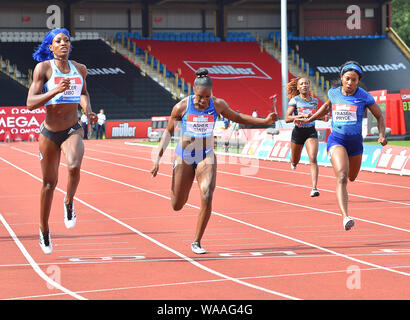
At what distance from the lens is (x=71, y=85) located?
918 cm

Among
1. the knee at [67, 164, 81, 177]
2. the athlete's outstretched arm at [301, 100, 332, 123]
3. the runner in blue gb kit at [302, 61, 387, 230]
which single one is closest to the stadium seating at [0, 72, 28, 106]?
the athlete's outstretched arm at [301, 100, 332, 123]

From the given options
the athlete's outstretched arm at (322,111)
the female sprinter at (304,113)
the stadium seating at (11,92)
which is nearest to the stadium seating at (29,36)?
the stadium seating at (11,92)

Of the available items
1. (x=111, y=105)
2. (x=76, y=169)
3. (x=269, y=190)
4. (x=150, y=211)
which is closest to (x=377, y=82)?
(x=111, y=105)

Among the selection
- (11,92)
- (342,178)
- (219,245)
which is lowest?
(219,245)

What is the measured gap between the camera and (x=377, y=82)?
5953 cm

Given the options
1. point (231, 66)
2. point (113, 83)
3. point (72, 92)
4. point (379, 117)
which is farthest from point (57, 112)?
point (231, 66)

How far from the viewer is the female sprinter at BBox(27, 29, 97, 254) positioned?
9.11 meters

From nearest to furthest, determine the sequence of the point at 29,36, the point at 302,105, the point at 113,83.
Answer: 1. the point at 302,105
2. the point at 113,83
3. the point at 29,36

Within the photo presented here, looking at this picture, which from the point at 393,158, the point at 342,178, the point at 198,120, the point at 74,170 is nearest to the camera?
the point at 74,170

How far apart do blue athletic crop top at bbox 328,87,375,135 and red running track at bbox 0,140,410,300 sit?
1.37 meters

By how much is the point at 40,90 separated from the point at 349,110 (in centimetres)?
432

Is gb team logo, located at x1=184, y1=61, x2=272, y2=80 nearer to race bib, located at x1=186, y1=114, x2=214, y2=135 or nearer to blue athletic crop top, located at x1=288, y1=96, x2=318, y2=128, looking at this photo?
blue athletic crop top, located at x1=288, y1=96, x2=318, y2=128

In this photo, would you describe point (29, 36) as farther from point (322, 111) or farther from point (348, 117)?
point (348, 117)

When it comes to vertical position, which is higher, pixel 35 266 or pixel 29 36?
pixel 29 36
